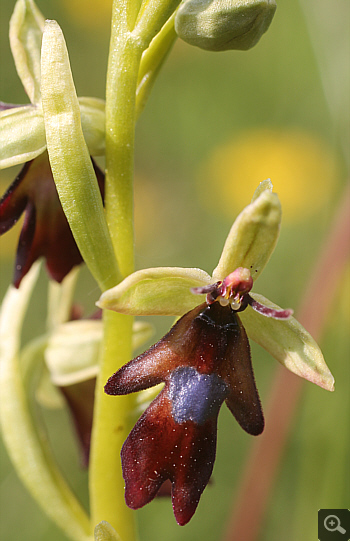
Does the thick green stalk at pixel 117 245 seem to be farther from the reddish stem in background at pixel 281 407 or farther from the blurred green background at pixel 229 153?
the blurred green background at pixel 229 153

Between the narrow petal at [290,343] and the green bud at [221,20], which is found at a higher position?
the green bud at [221,20]

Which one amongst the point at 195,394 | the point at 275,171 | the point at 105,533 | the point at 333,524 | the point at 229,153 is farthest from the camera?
the point at 229,153

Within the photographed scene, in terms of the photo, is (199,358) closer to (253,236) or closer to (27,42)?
(253,236)

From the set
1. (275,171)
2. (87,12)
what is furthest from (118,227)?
(87,12)

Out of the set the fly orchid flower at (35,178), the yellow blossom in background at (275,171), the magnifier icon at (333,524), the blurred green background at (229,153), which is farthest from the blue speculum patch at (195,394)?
the yellow blossom in background at (275,171)

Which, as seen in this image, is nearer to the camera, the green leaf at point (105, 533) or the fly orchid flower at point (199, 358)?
the fly orchid flower at point (199, 358)

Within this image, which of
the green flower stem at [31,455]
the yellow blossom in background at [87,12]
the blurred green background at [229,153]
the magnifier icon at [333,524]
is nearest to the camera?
the green flower stem at [31,455]

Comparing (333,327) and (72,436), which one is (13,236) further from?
(333,327)

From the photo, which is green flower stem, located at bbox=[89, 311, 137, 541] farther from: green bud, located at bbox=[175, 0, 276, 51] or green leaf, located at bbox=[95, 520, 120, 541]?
green bud, located at bbox=[175, 0, 276, 51]
